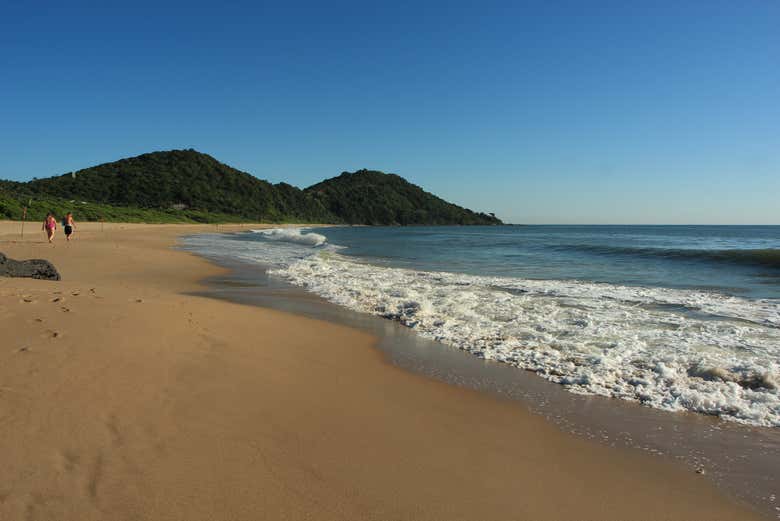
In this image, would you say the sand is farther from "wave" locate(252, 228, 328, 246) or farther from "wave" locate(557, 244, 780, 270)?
"wave" locate(252, 228, 328, 246)

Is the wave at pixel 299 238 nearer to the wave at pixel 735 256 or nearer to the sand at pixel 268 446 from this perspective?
the wave at pixel 735 256

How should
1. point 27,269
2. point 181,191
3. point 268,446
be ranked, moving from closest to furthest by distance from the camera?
point 268,446 → point 27,269 → point 181,191

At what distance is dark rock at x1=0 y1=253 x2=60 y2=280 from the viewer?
912cm

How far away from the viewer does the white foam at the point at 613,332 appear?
16.4ft

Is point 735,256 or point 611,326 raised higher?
point 735,256

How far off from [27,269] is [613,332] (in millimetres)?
11772

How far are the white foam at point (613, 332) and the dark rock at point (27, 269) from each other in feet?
19.8

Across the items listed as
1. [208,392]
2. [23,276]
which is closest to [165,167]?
[23,276]

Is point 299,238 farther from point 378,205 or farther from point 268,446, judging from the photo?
point 378,205

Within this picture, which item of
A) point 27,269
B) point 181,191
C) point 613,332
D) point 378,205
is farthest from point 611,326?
point 378,205

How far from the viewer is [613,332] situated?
753cm

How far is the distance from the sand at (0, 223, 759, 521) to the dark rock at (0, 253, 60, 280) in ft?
15.5

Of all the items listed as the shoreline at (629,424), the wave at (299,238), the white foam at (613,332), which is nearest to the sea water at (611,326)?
the white foam at (613,332)

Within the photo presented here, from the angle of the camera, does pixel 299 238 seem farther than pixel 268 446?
Yes
